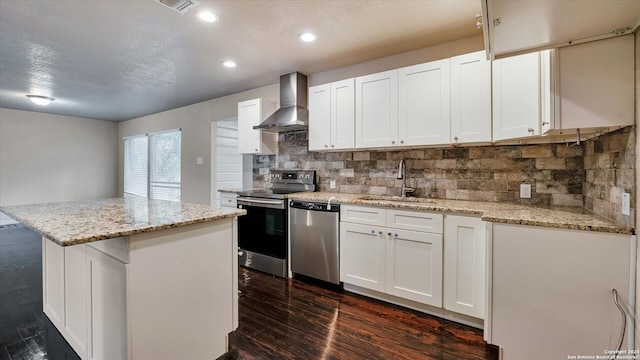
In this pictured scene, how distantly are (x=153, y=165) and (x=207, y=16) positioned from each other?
4.97 metres

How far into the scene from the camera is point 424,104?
8.07ft

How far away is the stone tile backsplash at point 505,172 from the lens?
5.26 ft

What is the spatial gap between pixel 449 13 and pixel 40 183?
8093 mm

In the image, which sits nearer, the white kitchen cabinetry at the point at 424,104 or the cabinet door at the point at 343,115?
the white kitchen cabinetry at the point at 424,104

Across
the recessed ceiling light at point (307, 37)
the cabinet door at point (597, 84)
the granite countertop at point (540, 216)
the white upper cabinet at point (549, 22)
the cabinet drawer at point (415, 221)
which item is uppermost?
the recessed ceiling light at point (307, 37)

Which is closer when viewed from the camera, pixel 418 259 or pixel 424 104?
pixel 418 259

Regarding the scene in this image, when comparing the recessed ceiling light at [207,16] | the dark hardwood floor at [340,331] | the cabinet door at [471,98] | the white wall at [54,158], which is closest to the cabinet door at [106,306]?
the dark hardwood floor at [340,331]

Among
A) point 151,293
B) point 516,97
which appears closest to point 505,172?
point 516,97

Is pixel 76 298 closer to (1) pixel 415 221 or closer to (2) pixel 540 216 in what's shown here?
(1) pixel 415 221

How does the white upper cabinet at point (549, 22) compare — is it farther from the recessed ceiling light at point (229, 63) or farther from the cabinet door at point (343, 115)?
the recessed ceiling light at point (229, 63)

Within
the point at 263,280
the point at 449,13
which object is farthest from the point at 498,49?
the point at 263,280

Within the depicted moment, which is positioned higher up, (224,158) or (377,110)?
(377,110)

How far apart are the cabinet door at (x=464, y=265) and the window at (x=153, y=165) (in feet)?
16.7

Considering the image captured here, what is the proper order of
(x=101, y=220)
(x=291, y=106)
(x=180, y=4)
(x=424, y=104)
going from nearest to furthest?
(x=101, y=220) < (x=180, y=4) < (x=424, y=104) < (x=291, y=106)
